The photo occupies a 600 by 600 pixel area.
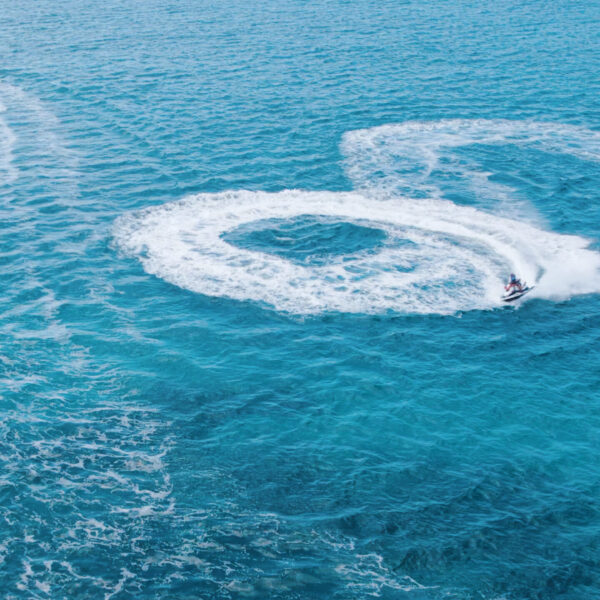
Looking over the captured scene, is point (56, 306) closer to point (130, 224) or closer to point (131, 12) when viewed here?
point (130, 224)

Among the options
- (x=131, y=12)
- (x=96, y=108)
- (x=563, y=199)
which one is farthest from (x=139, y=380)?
(x=131, y=12)

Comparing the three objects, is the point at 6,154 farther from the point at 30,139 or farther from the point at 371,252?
the point at 371,252

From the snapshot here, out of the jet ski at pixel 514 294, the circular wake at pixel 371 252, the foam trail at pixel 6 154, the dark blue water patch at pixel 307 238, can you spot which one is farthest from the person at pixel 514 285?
the foam trail at pixel 6 154

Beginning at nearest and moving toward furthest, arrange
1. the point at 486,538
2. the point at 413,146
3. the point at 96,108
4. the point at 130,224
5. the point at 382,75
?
the point at 486,538, the point at 130,224, the point at 413,146, the point at 96,108, the point at 382,75

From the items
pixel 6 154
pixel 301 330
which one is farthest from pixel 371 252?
pixel 6 154

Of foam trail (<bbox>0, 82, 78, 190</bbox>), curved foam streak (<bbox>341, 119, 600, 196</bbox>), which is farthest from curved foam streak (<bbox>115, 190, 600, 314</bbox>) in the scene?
foam trail (<bbox>0, 82, 78, 190</bbox>)

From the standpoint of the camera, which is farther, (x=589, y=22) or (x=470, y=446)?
(x=589, y=22)

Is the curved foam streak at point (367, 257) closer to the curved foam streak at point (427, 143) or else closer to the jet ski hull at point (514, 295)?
the jet ski hull at point (514, 295)
